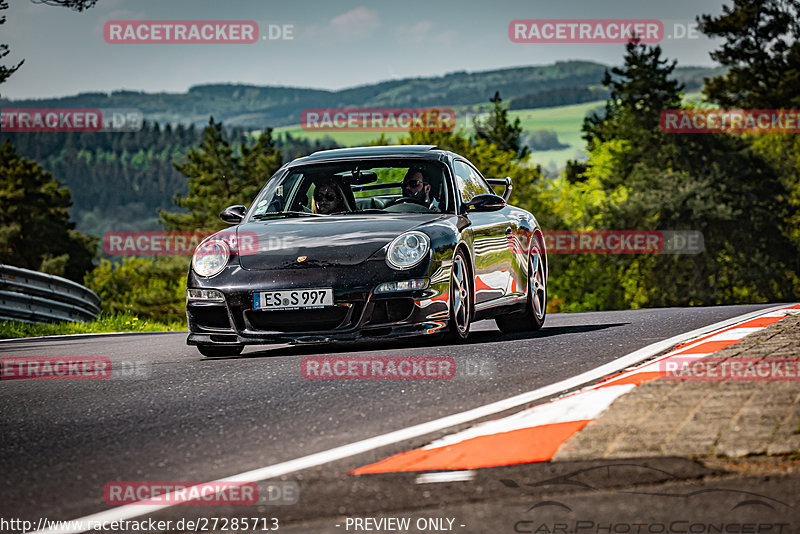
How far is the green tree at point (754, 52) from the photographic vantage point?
57.5 m

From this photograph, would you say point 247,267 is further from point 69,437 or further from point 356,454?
point 356,454

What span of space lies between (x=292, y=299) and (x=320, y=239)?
56 cm

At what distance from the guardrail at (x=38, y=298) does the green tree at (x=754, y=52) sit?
4713cm

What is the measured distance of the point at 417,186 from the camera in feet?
31.9

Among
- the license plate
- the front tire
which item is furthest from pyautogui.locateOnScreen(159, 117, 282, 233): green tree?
the license plate

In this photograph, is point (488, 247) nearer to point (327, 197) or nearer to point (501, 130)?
point (327, 197)

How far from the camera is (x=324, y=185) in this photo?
1002cm

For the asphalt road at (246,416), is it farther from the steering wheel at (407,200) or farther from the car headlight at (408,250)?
the steering wheel at (407,200)

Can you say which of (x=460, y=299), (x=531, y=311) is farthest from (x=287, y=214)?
(x=531, y=311)

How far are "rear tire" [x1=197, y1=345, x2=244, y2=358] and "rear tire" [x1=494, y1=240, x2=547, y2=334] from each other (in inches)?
107

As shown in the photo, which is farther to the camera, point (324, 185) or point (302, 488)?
point (324, 185)

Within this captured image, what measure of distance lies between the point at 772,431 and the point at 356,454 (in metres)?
1.69

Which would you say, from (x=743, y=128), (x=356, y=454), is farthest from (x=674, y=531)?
(x=743, y=128)

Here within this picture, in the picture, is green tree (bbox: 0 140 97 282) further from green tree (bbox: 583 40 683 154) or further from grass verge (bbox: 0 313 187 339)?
grass verge (bbox: 0 313 187 339)
